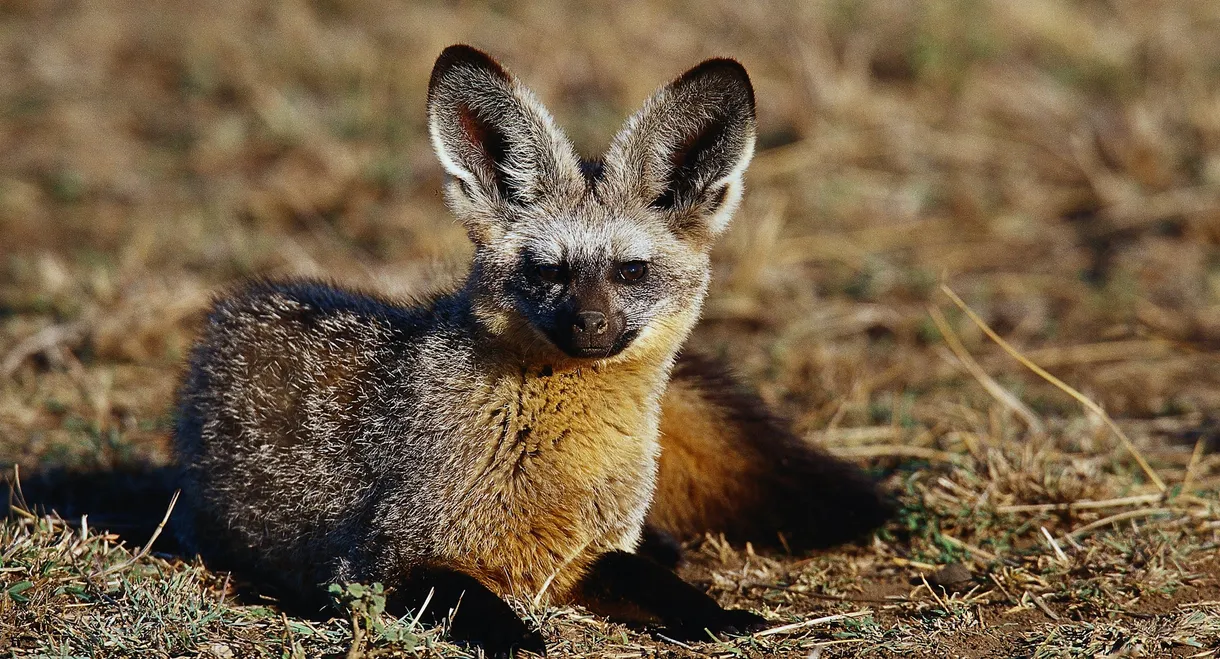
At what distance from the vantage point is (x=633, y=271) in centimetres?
413

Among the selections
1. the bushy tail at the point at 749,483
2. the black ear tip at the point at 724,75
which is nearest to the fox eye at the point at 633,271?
the black ear tip at the point at 724,75

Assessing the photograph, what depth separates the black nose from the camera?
384cm

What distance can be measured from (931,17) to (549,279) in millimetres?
7530

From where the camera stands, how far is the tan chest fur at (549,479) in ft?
13.1

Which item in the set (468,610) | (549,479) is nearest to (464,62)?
(549,479)

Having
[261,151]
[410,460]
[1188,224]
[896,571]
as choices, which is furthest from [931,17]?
[410,460]

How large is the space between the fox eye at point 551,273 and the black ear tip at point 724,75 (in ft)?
2.50

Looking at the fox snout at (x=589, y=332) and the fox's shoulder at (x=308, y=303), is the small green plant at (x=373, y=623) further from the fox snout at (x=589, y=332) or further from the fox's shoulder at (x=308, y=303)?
the fox's shoulder at (x=308, y=303)

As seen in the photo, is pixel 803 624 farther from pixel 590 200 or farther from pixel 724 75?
pixel 724 75

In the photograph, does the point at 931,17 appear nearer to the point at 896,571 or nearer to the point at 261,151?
the point at 261,151

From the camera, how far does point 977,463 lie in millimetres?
5016

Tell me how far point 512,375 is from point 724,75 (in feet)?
4.10

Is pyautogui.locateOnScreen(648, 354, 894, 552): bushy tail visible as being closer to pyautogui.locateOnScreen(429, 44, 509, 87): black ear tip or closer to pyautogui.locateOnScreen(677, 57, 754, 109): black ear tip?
pyautogui.locateOnScreen(677, 57, 754, 109): black ear tip

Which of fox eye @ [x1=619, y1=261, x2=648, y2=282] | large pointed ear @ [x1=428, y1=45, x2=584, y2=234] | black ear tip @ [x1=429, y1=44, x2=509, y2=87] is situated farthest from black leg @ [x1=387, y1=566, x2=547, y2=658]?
black ear tip @ [x1=429, y1=44, x2=509, y2=87]
